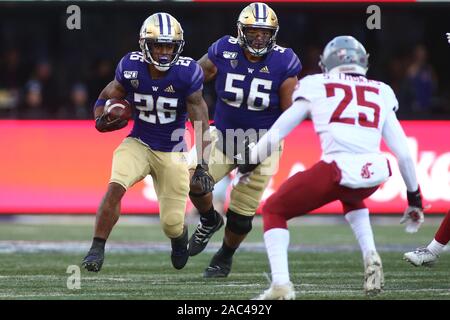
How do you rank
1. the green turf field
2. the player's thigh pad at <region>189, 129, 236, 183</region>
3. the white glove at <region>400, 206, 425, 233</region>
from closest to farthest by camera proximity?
the white glove at <region>400, 206, 425, 233</region>, the green turf field, the player's thigh pad at <region>189, 129, 236, 183</region>

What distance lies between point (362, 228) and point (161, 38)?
1.89 m

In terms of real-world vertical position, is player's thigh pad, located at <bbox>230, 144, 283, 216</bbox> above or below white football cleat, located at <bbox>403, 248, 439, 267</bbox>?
above

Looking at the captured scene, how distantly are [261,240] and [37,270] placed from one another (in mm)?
3073

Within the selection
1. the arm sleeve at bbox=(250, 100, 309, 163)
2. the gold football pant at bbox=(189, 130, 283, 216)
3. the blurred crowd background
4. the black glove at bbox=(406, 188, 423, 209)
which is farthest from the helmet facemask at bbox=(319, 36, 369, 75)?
the blurred crowd background

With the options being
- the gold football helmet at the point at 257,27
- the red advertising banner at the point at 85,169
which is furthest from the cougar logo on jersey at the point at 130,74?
the red advertising banner at the point at 85,169

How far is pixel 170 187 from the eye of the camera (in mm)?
7277

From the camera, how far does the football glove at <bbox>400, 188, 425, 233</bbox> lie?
605cm

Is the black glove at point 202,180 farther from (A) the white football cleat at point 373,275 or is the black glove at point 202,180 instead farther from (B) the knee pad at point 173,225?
(A) the white football cleat at point 373,275

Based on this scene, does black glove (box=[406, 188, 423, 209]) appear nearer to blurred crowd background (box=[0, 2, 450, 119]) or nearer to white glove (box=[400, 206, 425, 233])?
white glove (box=[400, 206, 425, 233])

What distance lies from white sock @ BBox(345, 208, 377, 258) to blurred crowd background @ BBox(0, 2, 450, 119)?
6.89m

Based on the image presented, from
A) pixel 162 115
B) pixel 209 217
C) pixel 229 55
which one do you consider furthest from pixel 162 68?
pixel 209 217

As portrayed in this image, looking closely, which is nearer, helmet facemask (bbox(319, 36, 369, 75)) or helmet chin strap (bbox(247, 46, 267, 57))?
helmet facemask (bbox(319, 36, 369, 75))

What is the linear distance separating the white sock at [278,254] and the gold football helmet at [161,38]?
5.73ft
